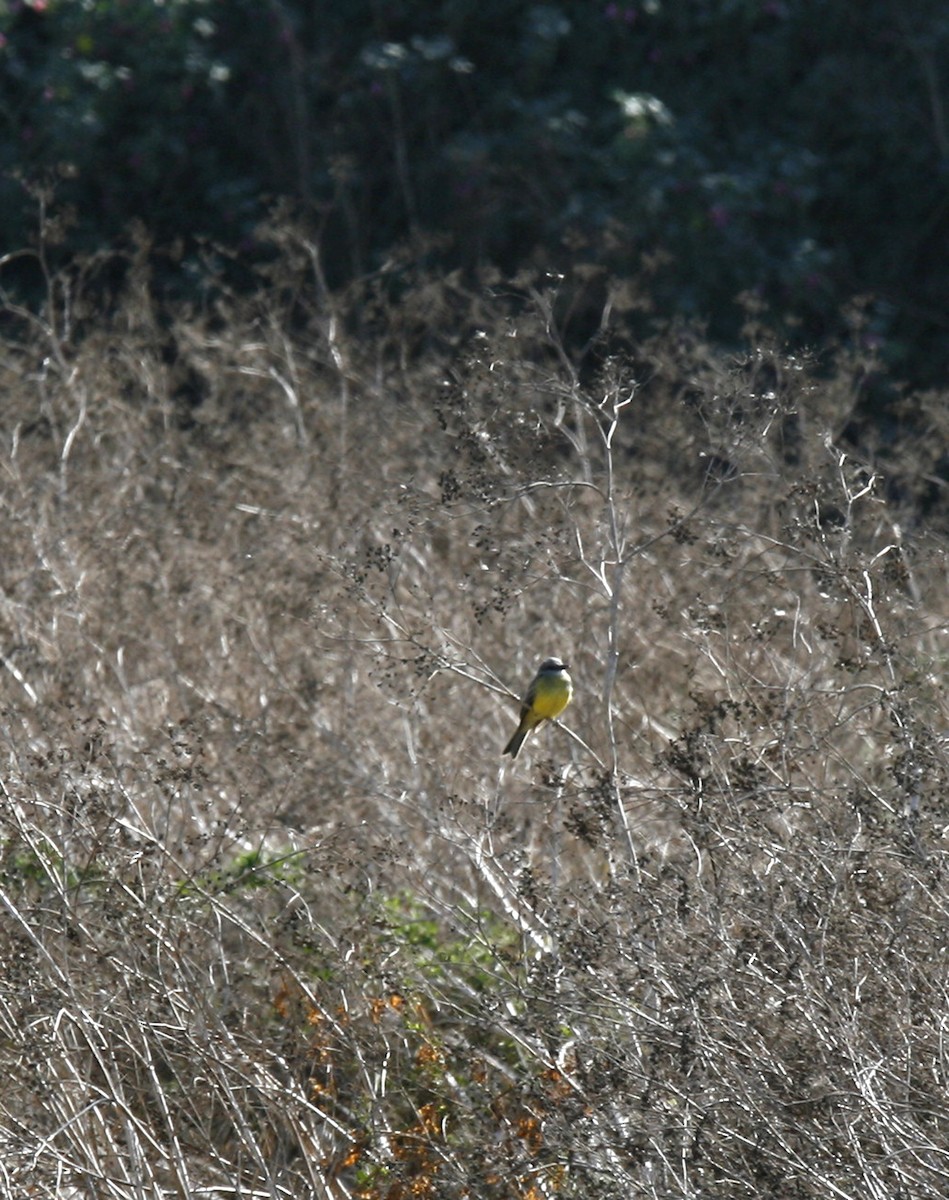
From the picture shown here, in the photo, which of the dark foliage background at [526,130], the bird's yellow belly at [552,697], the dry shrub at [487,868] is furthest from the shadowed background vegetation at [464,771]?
the dark foliage background at [526,130]

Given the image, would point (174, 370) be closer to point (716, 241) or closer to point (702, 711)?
point (716, 241)

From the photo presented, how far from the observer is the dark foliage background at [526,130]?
1468 cm

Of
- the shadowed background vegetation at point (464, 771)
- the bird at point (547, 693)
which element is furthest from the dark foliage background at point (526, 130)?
the bird at point (547, 693)

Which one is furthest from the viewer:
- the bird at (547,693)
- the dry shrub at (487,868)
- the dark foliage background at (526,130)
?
the dark foliage background at (526,130)

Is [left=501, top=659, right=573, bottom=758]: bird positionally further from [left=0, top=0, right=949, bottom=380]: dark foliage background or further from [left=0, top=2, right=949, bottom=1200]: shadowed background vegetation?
[left=0, top=0, right=949, bottom=380]: dark foliage background

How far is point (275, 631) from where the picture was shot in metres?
8.04

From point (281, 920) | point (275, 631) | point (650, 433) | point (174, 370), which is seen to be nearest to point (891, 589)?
point (281, 920)

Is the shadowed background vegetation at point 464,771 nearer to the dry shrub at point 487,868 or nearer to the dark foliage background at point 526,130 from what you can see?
the dry shrub at point 487,868

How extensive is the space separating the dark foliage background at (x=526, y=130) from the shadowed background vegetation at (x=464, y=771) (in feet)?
3.40

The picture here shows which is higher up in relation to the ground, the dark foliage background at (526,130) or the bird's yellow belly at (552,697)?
the bird's yellow belly at (552,697)

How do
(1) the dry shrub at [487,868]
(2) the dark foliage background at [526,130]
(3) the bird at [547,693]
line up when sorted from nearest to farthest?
1. (1) the dry shrub at [487,868]
2. (3) the bird at [547,693]
3. (2) the dark foliage background at [526,130]

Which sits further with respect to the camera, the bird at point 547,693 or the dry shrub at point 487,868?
the bird at point 547,693

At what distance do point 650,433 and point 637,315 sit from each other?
14.0ft

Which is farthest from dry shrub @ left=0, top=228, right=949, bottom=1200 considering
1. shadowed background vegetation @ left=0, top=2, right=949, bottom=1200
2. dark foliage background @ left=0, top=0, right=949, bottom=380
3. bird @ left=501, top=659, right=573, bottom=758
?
dark foliage background @ left=0, top=0, right=949, bottom=380
